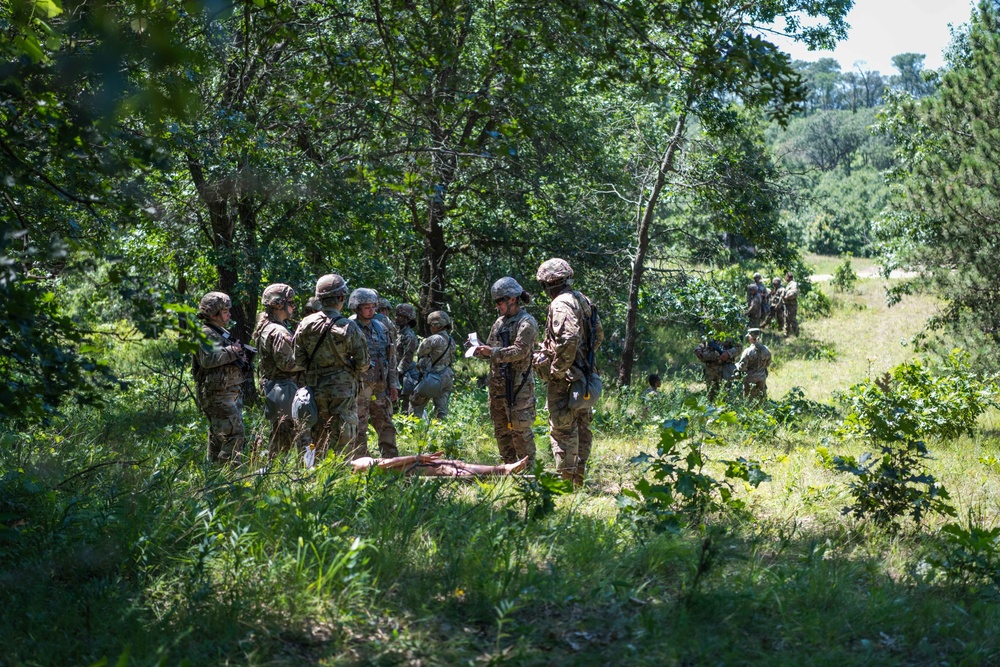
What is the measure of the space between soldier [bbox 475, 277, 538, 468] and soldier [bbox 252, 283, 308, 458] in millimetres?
1622

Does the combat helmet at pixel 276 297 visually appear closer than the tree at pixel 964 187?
Yes

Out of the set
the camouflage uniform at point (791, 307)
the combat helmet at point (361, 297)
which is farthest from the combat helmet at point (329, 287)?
the camouflage uniform at point (791, 307)

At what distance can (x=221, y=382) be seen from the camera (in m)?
7.67

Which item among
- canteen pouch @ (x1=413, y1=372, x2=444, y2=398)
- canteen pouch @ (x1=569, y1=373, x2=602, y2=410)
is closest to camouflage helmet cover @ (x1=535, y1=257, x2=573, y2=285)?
canteen pouch @ (x1=569, y1=373, x2=602, y2=410)

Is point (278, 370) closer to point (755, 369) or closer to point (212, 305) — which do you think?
point (212, 305)

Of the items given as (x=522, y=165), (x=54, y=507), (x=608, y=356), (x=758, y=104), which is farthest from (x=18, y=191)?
(x=608, y=356)

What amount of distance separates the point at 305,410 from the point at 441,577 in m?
3.12

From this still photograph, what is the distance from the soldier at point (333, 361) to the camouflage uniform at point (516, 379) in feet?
3.57

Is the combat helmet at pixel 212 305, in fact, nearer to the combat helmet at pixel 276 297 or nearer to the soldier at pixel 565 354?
the combat helmet at pixel 276 297

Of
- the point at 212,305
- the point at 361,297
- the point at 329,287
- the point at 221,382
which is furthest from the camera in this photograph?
the point at 361,297

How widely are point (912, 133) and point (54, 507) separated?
55.8ft

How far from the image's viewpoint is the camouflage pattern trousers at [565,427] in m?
7.12

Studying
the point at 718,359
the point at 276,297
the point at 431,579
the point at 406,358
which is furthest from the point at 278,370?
the point at 718,359

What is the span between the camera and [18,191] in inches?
199
